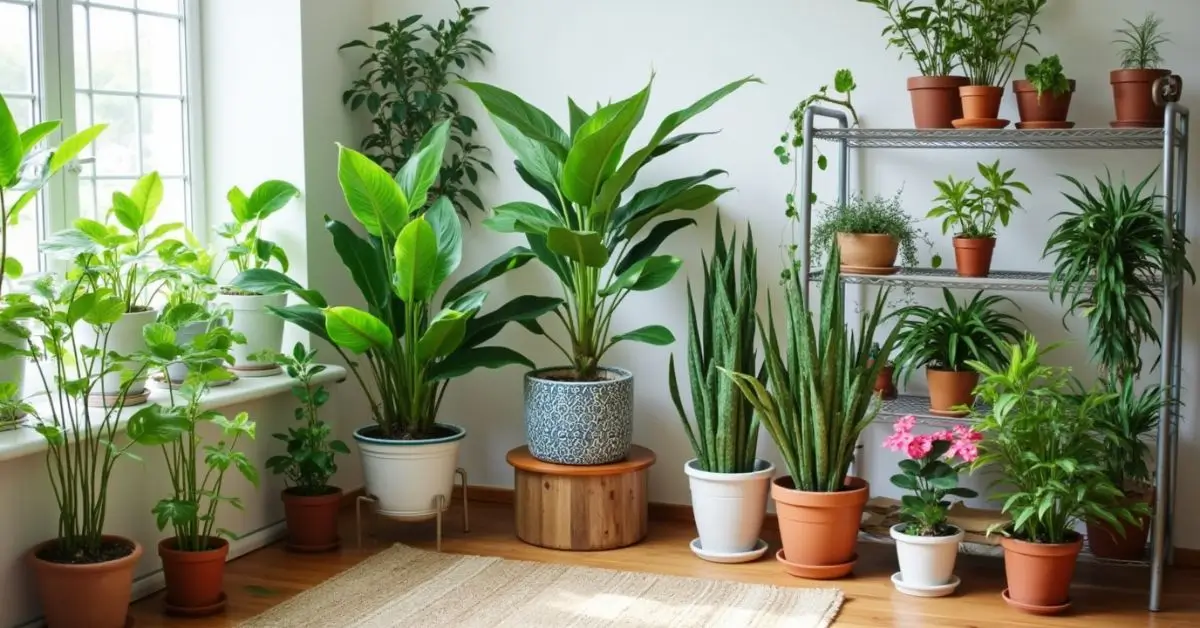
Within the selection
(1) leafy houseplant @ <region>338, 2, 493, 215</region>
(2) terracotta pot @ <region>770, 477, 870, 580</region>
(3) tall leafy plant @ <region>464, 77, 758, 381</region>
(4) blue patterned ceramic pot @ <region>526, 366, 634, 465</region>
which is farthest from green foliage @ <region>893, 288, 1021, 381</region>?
(1) leafy houseplant @ <region>338, 2, 493, 215</region>

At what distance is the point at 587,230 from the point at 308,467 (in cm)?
118

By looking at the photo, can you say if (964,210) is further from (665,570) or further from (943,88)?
(665,570)

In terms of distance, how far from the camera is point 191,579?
→ 3.60 metres

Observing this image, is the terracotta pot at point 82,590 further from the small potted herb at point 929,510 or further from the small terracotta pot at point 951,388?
the small terracotta pot at point 951,388

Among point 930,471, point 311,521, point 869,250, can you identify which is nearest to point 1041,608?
point 930,471

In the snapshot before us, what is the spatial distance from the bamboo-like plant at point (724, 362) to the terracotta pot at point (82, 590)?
5.86 ft

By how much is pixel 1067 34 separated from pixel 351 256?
2401 millimetres

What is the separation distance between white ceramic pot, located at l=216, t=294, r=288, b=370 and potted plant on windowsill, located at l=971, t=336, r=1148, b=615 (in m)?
2.23

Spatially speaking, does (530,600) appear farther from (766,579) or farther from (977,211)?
(977,211)

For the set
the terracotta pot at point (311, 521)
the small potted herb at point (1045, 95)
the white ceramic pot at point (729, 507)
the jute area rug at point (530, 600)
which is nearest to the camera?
the jute area rug at point (530, 600)

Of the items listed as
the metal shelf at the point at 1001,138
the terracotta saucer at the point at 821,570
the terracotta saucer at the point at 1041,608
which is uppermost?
the metal shelf at the point at 1001,138

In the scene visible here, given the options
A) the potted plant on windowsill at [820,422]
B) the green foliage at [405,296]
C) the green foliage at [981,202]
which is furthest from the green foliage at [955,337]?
the green foliage at [405,296]

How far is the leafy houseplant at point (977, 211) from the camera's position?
13.1 feet

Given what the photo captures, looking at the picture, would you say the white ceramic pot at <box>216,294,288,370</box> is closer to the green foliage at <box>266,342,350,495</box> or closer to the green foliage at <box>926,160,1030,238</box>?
the green foliage at <box>266,342,350,495</box>
